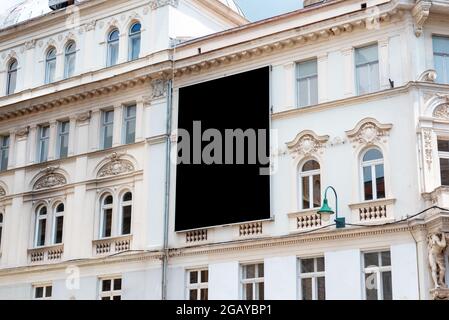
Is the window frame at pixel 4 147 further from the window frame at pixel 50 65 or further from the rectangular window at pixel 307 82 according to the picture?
the rectangular window at pixel 307 82

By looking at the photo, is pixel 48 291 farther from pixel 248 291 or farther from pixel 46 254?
pixel 248 291

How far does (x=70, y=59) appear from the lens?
33812 millimetres

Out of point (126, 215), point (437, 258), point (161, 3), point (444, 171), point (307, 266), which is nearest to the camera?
point (437, 258)

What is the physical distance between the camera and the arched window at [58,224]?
3138 cm

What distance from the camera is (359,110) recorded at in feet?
84.9

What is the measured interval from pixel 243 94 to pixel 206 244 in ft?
18.4

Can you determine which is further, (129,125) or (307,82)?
(129,125)

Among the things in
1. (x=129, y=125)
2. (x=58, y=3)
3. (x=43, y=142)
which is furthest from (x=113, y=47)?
(x=43, y=142)

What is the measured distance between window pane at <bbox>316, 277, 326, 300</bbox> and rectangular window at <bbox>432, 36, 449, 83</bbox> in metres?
7.55

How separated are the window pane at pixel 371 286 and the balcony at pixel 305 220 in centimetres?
230

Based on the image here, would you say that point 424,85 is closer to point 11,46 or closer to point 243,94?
point 243,94

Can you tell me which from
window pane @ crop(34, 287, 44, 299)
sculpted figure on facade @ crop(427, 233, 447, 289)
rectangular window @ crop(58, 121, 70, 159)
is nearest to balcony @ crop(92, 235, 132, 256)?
window pane @ crop(34, 287, 44, 299)

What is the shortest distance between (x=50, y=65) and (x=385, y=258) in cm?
1785
